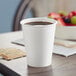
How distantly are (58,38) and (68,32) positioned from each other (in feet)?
0.20

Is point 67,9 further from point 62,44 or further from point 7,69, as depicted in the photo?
point 7,69

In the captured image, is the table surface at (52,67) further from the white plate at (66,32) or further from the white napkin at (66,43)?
the white plate at (66,32)

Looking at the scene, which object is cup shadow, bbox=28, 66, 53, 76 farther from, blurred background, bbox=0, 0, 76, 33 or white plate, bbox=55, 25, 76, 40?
blurred background, bbox=0, 0, 76, 33

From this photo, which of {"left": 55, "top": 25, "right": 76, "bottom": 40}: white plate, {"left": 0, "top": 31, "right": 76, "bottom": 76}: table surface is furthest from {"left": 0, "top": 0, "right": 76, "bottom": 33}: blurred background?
{"left": 0, "top": 31, "right": 76, "bottom": 76}: table surface

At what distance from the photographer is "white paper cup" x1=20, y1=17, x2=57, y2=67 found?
0.77 m

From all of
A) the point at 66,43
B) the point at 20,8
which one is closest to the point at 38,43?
the point at 66,43

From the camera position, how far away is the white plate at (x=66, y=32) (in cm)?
109

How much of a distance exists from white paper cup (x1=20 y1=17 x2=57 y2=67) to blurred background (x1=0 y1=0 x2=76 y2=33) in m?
1.61

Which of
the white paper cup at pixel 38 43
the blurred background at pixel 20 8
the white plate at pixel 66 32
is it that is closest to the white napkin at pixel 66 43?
the white plate at pixel 66 32

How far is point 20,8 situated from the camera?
2473 millimetres

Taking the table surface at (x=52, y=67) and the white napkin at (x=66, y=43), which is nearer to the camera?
the table surface at (x=52, y=67)

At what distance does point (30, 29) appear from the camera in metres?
0.77

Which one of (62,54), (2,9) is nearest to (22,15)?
(2,9)

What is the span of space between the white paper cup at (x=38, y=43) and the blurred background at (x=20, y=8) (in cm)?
161
